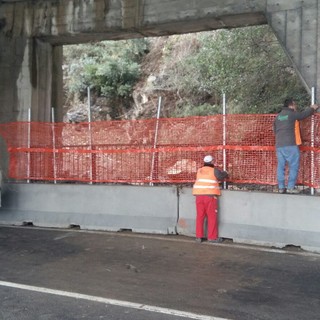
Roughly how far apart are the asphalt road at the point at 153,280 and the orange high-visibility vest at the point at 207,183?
A: 0.93m

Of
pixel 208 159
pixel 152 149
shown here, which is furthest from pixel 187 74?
pixel 208 159

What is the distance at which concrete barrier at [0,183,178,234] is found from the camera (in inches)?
362

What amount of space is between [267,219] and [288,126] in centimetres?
165

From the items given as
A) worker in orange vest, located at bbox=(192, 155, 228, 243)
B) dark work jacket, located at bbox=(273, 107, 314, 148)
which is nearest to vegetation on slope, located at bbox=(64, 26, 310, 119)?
dark work jacket, located at bbox=(273, 107, 314, 148)

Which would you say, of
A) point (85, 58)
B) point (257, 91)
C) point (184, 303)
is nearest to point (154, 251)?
point (184, 303)

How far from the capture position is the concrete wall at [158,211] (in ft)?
A: 25.6

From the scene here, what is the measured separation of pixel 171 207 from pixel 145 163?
1148 mm

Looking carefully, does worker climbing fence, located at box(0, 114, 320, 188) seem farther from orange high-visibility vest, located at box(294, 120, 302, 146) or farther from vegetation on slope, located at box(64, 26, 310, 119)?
vegetation on slope, located at box(64, 26, 310, 119)

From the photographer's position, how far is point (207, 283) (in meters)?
5.96

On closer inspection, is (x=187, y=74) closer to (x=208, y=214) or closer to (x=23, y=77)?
(x=23, y=77)

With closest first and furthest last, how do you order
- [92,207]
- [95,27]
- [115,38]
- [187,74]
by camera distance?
1. [92,207]
2. [95,27]
3. [115,38]
4. [187,74]

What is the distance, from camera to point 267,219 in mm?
8078

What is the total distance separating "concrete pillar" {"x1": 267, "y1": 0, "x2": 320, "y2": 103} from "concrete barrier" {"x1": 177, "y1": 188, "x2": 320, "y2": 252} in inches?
90.0

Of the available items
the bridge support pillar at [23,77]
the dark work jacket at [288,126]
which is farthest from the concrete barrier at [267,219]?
the bridge support pillar at [23,77]
